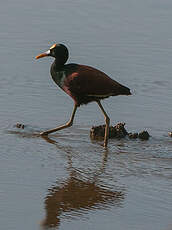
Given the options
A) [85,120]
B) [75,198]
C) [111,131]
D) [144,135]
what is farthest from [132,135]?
[75,198]

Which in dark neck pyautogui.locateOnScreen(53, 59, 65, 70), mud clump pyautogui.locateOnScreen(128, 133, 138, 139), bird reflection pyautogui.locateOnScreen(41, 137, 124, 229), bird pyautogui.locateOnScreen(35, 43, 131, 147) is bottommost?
bird reflection pyautogui.locateOnScreen(41, 137, 124, 229)

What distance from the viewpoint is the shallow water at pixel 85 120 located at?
7.12 m

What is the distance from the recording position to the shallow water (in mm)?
7121

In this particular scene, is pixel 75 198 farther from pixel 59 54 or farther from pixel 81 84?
pixel 59 54

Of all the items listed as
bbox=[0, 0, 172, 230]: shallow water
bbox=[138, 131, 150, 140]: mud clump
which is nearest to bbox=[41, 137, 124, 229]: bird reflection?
bbox=[0, 0, 172, 230]: shallow water

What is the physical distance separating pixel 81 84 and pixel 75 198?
207 centimetres

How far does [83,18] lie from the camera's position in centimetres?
1383

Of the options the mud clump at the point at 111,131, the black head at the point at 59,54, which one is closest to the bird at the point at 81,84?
the black head at the point at 59,54

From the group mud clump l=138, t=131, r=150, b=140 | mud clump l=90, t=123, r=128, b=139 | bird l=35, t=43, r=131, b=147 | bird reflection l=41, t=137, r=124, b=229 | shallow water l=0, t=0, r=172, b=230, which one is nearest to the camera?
bird reflection l=41, t=137, r=124, b=229

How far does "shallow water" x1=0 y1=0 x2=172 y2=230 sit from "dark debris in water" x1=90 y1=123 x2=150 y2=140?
0.29 ft

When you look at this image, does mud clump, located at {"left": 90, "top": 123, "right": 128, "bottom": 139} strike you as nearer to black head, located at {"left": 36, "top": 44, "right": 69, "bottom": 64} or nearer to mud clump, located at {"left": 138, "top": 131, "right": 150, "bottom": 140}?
mud clump, located at {"left": 138, "top": 131, "right": 150, "bottom": 140}

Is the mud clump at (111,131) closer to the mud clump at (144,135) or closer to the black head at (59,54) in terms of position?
the mud clump at (144,135)

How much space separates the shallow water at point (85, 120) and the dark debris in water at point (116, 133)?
0.29 ft

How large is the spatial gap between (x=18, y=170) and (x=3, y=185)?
0.49 metres
